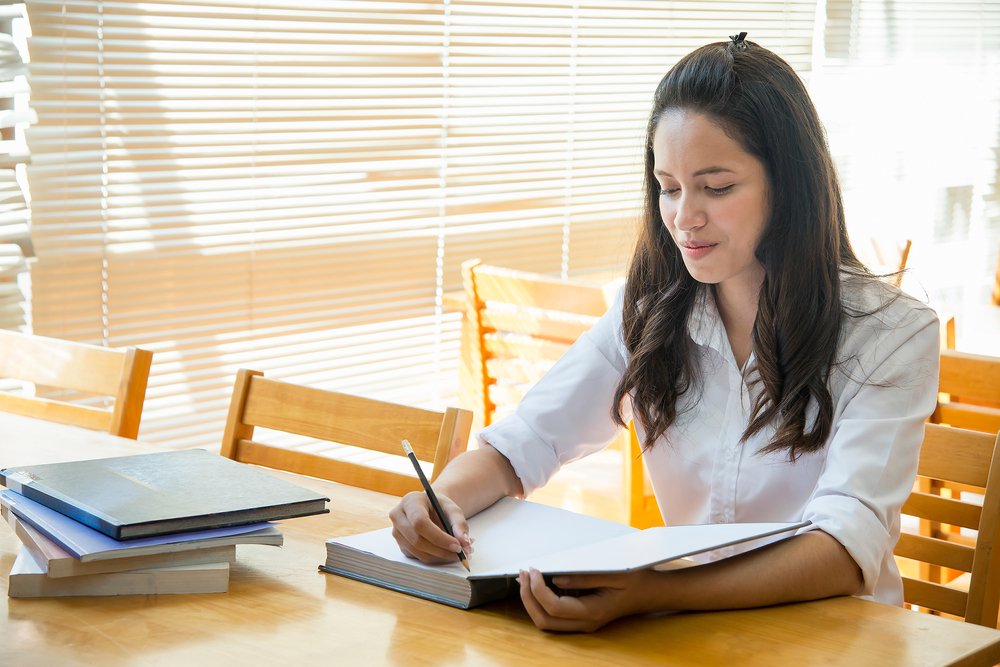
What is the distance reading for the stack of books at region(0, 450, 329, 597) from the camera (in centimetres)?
110

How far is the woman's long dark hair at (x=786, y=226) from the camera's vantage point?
1.39m

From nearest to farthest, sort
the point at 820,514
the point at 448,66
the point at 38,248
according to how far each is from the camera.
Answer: the point at 820,514
the point at 38,248
the point at 448,66

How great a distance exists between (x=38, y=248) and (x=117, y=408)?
74 centimetres

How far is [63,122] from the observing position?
2445 mm

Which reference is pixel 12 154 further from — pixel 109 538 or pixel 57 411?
pixel 109 538

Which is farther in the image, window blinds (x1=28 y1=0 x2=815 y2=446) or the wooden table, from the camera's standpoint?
window blinds (x1=28 y1=0 x2=815 y2=446)

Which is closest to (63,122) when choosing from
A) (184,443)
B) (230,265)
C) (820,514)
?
(230,265)

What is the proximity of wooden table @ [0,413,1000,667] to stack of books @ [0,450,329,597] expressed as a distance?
2 centimetres

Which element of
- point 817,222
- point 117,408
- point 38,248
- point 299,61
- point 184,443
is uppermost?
point 299,61

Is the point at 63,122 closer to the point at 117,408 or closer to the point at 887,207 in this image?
the point at 117,408

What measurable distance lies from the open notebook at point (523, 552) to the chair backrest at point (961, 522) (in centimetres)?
39

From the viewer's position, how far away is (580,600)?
105 cm

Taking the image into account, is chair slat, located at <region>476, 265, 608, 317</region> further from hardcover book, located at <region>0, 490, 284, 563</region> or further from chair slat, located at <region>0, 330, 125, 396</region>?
hardcover book, located at <region>0, 490, 284, 563</region>

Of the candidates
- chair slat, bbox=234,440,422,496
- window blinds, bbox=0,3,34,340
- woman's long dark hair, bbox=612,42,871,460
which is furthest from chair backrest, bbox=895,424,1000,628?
window blinds, bbox=0,3,34,340
